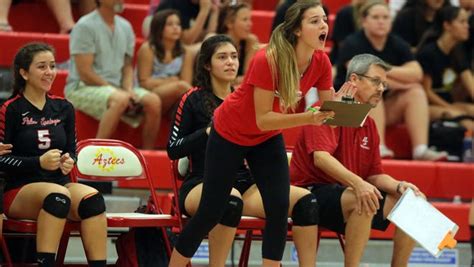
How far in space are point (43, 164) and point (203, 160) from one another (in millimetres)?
872

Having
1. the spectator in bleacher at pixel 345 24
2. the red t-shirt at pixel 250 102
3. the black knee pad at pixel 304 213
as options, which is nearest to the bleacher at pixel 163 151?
the spectator in bleacher at pixel 345 24

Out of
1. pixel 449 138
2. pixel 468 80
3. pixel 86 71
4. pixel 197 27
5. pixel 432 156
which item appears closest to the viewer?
pixel 86 71

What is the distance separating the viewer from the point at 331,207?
5.63 metres

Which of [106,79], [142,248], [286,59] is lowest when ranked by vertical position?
[142,248]

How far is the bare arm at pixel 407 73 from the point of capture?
7535 mm

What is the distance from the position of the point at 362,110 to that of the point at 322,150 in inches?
35.3

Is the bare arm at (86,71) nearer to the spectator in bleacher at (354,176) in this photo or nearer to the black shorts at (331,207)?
the spectator in bleacher at (354,176)

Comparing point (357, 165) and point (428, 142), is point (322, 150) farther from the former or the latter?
point (428, 142)

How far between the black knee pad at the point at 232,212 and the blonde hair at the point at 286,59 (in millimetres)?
681

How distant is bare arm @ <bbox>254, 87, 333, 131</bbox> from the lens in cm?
468

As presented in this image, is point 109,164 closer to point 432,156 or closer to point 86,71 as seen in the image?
point 86,71

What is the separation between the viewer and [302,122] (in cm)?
471

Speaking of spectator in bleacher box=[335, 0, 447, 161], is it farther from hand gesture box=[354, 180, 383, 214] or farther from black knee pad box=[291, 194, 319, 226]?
black knee pad box=[291, 194, 319, 226]

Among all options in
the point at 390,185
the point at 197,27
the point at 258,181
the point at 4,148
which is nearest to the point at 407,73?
the point at 197,27
